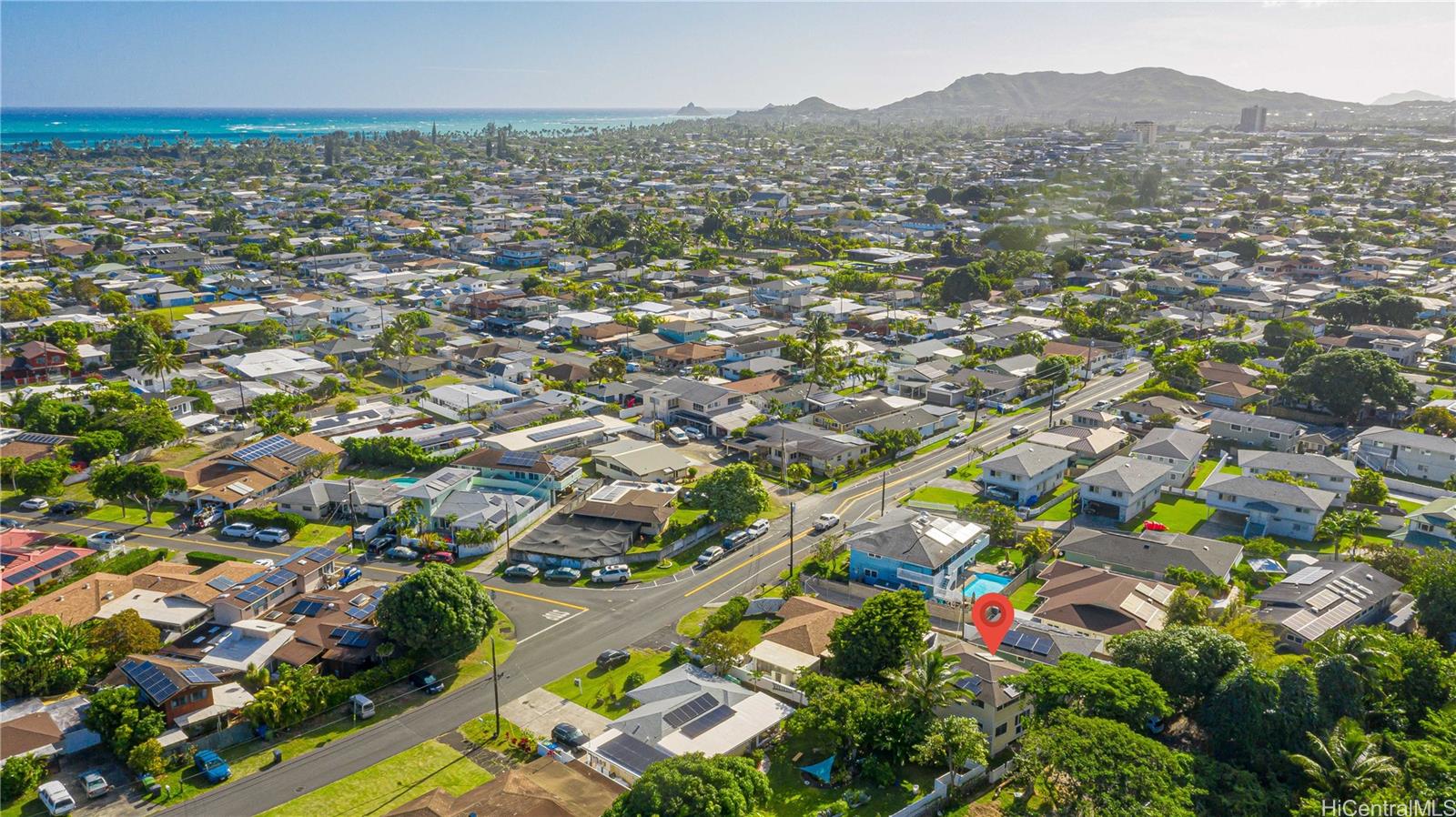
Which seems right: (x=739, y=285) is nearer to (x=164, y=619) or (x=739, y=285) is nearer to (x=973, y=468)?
(x=973, y=468)

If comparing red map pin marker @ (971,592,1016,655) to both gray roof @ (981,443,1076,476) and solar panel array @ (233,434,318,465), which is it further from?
solar panel array @ (233,434,318,465)

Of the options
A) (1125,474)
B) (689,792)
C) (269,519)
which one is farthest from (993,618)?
(269,519)

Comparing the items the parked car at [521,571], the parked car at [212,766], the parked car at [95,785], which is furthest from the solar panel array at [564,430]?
the parked car at [95,785]

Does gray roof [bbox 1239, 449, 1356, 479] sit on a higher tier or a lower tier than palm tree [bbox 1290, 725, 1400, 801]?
higher

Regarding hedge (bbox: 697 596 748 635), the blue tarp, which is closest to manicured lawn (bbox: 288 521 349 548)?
hedge (bbox: 697 596 748 635)

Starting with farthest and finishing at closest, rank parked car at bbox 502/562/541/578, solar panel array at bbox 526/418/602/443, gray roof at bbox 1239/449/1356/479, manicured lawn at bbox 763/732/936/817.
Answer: solar panel array at bbox 526/418/602/443
gray roof at bbox 1239/449/1356/479
parked car at bbox 502/562/541/578
manicured lawn at bbox 763/732/936/817

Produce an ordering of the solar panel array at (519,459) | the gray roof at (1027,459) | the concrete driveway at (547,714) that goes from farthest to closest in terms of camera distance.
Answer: the solar panel array at (519,459) → the gray roof at (1027,459) → the concrete driveway at (547,714)

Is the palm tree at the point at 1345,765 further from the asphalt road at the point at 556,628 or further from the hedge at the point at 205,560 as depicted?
the hedge at the point at 205,560
